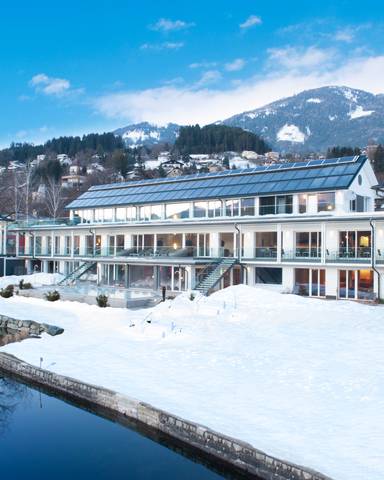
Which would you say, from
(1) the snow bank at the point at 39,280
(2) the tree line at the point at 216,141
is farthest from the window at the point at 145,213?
(2) the tree line at the point at 216,141

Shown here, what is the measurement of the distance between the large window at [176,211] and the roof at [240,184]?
20.3 inches

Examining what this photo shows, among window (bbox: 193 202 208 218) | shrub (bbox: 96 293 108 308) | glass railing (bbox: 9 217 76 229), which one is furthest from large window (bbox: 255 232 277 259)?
glass railing (bbox: 9 217 76 229)

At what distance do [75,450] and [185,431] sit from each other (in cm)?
288

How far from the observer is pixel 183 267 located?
33375 mm

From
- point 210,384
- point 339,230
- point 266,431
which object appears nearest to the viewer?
point 266,431

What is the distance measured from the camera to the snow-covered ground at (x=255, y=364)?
10562 mm

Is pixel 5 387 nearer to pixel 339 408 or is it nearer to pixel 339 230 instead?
pixel 339 408

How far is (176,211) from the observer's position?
38.9m

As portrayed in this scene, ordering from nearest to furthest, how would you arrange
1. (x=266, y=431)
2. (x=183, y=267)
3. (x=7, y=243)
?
(x=266, y=431) → (x=183, y=267) → (x=7, y=243)

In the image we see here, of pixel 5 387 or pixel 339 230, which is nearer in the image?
pixel 5 387

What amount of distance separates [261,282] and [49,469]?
21.7 meters

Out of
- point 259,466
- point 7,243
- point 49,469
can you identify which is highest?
point 7,243

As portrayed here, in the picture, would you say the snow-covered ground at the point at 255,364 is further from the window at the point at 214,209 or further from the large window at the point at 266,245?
the window at the point at 214,209

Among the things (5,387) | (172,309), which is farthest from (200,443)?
(172,309)
